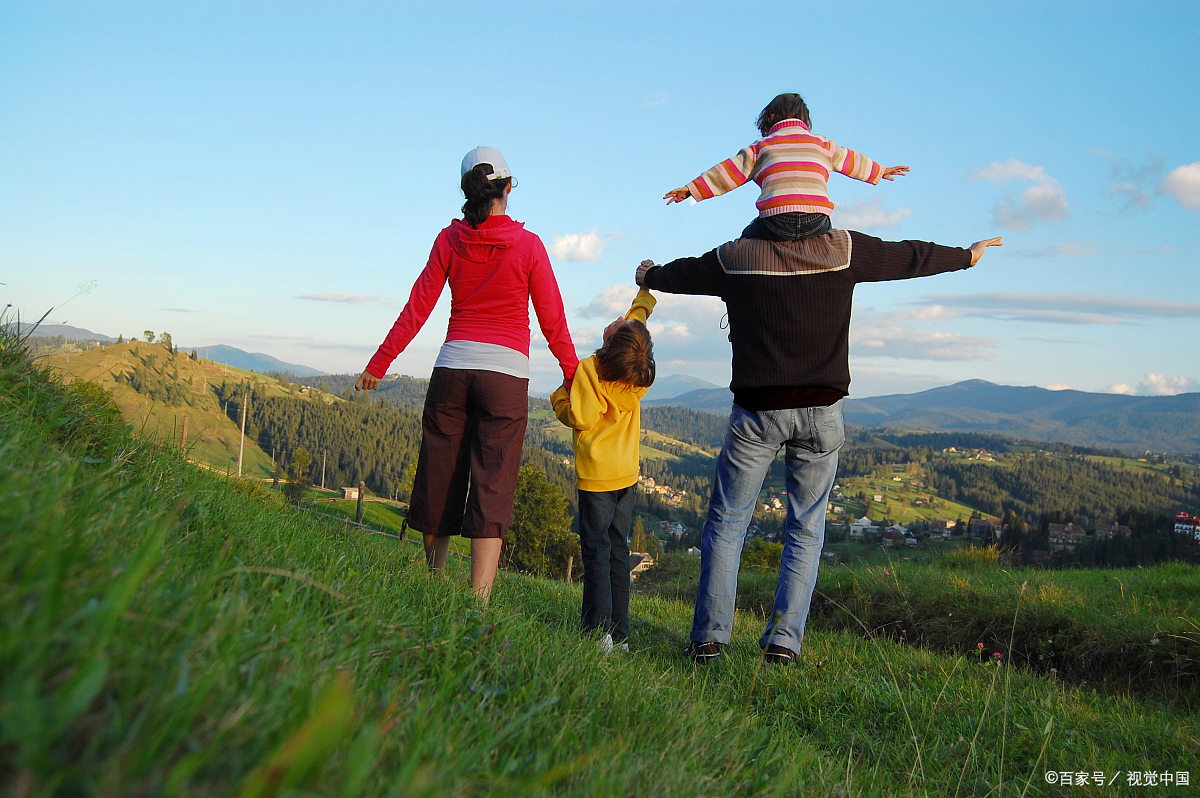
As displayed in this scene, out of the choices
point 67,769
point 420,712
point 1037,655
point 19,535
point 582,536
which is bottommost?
point 1037,655

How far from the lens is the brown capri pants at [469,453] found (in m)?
4.29

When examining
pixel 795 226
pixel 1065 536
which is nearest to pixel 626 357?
pixel 795 226

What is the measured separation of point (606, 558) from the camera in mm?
4363

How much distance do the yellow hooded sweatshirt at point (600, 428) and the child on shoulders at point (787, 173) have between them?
130 centimetres

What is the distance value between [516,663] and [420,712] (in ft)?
2.21

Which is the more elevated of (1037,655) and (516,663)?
(516,663)

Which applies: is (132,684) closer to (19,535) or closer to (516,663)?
(19,535)

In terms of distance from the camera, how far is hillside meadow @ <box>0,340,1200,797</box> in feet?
2.97

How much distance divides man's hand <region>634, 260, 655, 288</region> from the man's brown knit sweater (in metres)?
0.69

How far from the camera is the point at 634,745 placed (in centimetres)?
180

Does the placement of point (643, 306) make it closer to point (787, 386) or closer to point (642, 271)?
point (642, 271)

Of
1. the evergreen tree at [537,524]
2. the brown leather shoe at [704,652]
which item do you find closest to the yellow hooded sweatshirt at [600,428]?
the brown leather shoe at [704,652]

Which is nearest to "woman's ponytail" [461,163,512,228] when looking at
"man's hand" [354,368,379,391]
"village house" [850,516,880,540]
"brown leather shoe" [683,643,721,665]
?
"man's hand" [354,368,379,391]

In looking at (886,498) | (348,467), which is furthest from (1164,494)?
(348,467)
